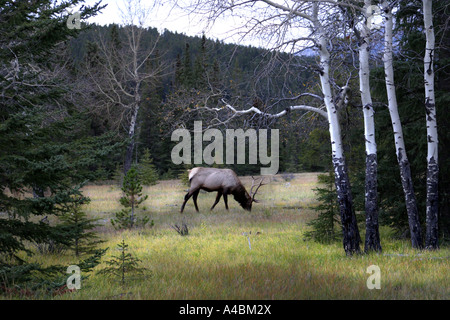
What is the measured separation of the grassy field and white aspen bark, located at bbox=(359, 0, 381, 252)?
466mm

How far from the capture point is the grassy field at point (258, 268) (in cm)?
500

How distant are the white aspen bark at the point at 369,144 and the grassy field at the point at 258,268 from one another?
18.3 inches

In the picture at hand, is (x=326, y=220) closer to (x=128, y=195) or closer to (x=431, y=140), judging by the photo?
(x=431, y=140)

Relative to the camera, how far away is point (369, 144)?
294 inches

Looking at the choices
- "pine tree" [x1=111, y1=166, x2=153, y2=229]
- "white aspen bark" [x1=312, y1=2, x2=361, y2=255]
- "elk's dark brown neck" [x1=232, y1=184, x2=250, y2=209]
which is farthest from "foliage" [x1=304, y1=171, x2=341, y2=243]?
"elk's dark brown neck" [x1=232, y1=184, x2=250, y2=209]

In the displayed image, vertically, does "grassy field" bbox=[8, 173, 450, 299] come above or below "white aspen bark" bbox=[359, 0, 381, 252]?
below

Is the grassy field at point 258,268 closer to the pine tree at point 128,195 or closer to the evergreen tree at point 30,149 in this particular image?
the pine tree at point 128,195

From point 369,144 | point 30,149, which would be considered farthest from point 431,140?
point 30,149

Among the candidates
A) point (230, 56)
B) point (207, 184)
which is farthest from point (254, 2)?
point (207, 184)

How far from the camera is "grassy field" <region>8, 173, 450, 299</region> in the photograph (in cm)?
500

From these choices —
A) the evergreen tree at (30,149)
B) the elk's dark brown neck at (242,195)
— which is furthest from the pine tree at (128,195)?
the evergreen tree at (30,149)

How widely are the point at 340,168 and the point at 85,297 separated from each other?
536cm

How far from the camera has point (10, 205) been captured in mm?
4875

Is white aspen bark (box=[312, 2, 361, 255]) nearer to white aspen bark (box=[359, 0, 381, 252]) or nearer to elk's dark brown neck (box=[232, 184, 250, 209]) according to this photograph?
white aspen bark (box=[359, 0, 381, 252])
